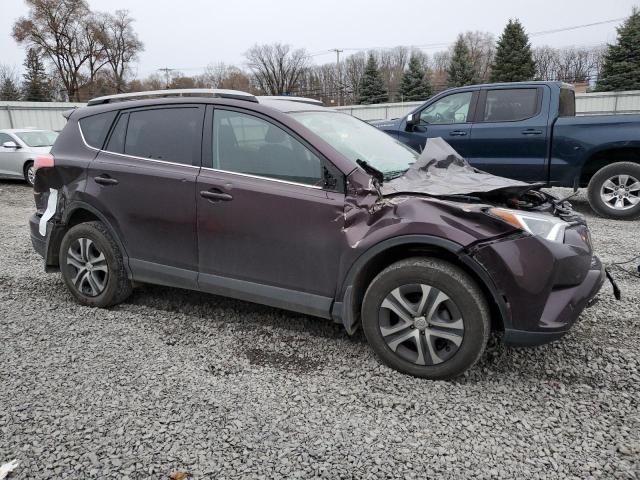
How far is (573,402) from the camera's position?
278 centimetres

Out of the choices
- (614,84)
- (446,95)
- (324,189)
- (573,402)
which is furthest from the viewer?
(614,84)

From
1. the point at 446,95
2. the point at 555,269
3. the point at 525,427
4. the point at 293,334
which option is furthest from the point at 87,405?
the point at 446,95

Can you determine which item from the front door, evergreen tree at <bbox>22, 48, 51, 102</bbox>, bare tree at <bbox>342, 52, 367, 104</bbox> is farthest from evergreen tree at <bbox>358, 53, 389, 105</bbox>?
the front door

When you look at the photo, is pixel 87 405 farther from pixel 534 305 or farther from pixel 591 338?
pixel 591 338

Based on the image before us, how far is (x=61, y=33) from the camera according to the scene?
2360 inches

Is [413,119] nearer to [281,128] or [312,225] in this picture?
[281,128]

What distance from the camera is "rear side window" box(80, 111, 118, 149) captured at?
4.07m

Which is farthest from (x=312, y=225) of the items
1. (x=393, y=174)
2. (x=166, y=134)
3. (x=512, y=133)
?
(x=512, y=133)

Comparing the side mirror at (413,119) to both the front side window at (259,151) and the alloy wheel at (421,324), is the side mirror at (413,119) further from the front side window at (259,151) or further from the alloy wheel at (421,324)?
the alloy wheel at (421,324)

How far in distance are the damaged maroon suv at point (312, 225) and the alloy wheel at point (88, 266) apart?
0.04 ft

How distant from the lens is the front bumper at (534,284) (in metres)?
2.69

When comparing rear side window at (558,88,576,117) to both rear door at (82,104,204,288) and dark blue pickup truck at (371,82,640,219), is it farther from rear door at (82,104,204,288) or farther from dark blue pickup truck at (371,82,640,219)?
rear door at (82,104,204,288)

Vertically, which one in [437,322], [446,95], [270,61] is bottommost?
[437,322]

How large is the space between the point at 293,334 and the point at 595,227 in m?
5.22
